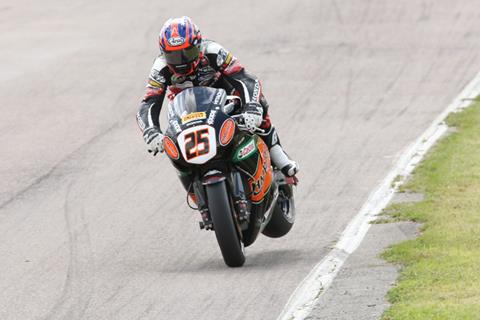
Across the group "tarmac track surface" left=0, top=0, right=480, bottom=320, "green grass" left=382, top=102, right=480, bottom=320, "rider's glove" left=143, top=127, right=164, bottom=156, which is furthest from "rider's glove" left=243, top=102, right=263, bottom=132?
"green grass" left=382, top=102, right=480, bottom=320

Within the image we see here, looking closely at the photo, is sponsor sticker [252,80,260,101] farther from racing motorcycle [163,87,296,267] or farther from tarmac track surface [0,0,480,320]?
tarmac track surface [0,0,480,320]

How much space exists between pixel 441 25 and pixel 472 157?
27.4 feet

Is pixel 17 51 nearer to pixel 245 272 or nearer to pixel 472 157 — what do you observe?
pixel 472 157

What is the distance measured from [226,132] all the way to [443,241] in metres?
1.97

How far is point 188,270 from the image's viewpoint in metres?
9.88

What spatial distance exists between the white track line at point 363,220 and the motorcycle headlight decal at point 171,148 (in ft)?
4.61

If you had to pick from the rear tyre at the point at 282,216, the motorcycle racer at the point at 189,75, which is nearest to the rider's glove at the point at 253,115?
the motorcycle racer at the point at 189,75

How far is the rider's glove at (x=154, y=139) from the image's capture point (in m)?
9.73

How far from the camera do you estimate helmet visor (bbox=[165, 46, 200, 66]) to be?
976 cm

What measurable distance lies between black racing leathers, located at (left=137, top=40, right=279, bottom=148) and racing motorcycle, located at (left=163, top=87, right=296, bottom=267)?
191 millimetres

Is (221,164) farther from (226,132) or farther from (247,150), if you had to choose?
(247,150)

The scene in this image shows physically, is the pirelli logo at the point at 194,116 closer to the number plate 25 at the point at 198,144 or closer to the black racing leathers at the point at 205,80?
the number plate 25 at the point at 198,144

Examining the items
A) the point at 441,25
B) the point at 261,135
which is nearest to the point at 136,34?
the point at 441,25

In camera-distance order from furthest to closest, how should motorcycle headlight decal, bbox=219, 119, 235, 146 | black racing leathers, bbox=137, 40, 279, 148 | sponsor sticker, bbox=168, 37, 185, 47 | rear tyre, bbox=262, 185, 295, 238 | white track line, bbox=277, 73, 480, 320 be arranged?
1. rear tyre, bbox=262, 185, 295, 238
2. black racing leathers, bbox=137, 40, 279, 148
3. sponsor sticker, bbox=168, 37, 185, 47
4. motorcycle headlight decal, bbox=219, 119, 235, 146
5. white track line, bbox=277, 73, 480, 320
